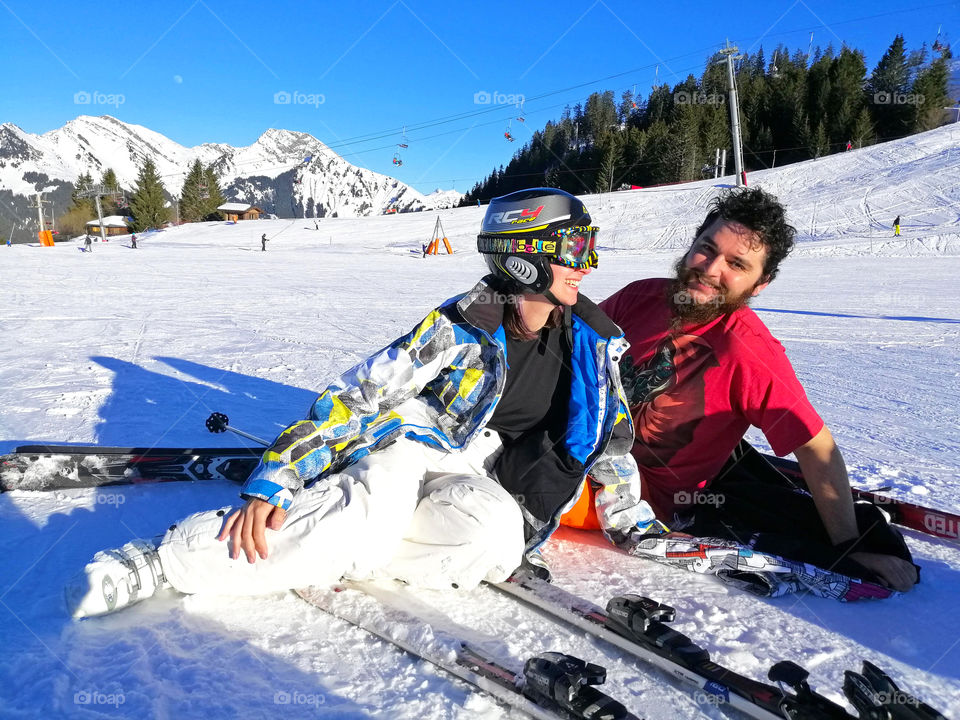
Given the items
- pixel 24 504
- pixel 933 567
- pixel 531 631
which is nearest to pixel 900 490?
pixel 933 567

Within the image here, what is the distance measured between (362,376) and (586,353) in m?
0.89

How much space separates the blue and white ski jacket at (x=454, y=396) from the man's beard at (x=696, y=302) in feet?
1.81

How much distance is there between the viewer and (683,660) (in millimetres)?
1835

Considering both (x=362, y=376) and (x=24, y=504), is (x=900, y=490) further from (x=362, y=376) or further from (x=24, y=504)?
(x=24, y=504)

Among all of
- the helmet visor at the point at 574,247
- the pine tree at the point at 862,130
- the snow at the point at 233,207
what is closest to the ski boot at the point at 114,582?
the helmet visor at the point at 574,247

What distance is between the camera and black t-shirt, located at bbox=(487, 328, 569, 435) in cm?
257

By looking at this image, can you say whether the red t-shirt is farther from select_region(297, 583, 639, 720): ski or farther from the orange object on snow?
select_region(297, 583, 639, 720): ski

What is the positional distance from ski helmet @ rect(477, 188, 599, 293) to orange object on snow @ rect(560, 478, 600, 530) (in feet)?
3.21

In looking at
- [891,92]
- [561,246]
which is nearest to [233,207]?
[891,92]

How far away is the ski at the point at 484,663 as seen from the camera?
1.59 m

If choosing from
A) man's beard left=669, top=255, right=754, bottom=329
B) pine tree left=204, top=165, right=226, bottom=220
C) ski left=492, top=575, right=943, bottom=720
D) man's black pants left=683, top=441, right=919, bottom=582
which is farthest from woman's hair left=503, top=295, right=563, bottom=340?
pine tree left=204, top=165, right=226, bottom=220

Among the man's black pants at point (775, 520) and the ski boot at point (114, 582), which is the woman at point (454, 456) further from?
the man's black pants at point (775, 520)

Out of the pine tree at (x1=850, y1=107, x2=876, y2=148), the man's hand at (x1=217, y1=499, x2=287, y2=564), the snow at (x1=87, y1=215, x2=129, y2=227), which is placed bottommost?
the man's hand at (x1=217, y1=499, x2=287, y2=564)

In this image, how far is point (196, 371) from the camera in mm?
5578
